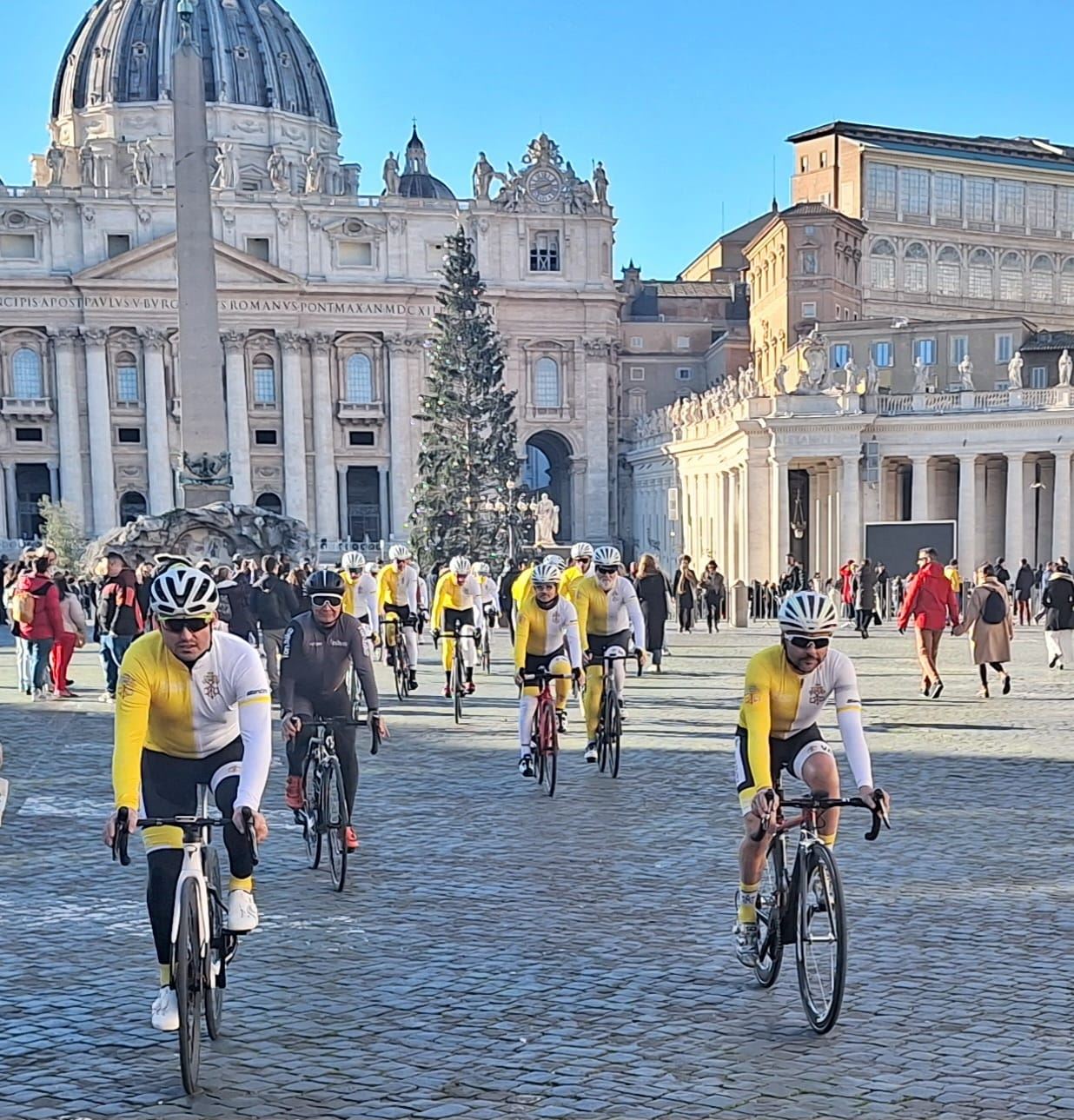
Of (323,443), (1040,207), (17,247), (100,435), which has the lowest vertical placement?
(323,443)

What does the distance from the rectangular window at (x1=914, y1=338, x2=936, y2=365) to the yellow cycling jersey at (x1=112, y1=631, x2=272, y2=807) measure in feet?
173

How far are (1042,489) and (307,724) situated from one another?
41981 millimetres

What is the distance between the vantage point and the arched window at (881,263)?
69500 mm

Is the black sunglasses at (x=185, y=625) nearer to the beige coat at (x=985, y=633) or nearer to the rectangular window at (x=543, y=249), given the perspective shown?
the beige coat at (x=985, y=633)

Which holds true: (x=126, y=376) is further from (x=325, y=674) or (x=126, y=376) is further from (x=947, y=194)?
(x=325, y=674)

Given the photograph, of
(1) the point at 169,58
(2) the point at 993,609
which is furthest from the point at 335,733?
(1) the point at 169,58

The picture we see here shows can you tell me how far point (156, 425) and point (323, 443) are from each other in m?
8.68

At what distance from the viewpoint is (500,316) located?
7944cm

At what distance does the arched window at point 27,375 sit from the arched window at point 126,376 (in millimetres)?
3791

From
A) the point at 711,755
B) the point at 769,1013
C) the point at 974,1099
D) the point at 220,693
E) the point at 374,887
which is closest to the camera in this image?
the point at 974,1099

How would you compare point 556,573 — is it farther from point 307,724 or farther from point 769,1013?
point 769,1013

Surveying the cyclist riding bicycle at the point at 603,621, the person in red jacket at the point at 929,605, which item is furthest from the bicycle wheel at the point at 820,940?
the person in red jacket at the point at 929,605

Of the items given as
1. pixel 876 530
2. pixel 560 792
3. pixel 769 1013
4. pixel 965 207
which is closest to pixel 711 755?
pixel 560 792

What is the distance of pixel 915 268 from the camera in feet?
233
